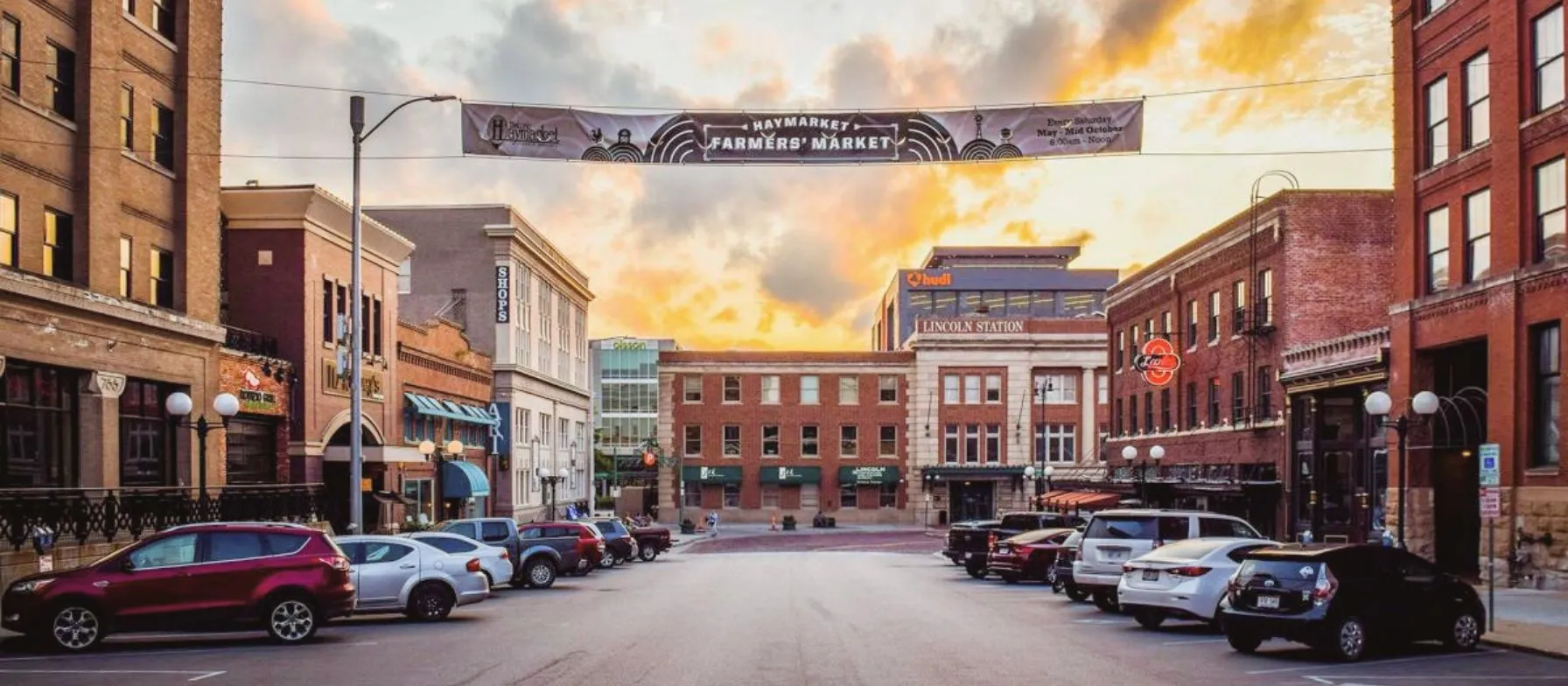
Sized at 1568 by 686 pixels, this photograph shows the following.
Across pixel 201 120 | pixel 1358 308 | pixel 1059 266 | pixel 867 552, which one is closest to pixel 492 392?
pixel 867 552

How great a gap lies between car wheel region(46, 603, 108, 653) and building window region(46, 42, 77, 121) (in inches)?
566

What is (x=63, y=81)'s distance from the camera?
30.3m

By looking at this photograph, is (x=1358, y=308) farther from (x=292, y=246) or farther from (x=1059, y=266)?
(x=1059, y=266)

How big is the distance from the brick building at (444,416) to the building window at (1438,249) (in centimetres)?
3307

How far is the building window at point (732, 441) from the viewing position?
9375cm

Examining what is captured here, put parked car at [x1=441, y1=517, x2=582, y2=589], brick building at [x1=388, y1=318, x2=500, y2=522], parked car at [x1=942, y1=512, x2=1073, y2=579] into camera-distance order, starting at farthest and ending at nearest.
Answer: brick building at [x1=388, y1=318, x2=500, y2=522]
parked car at [x1=942, y1=512, x2=1073, y2=579]
parked car at [x1=441, y1=517, x2=582, y2=589]

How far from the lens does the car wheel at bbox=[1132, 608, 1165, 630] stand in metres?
22.1

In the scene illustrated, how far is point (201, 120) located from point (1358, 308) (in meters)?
32.3

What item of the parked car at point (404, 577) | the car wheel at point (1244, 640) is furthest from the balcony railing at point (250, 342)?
the car wheel at point (1244, 640)

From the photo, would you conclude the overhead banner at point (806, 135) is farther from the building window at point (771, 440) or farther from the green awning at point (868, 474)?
the building window at point (771, 440)

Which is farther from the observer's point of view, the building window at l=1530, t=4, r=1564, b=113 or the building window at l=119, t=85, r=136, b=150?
the building window at l=119, t=85, r=136, b=150

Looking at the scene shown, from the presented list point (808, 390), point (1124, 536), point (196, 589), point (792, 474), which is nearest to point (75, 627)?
Answer: point (196, 589)

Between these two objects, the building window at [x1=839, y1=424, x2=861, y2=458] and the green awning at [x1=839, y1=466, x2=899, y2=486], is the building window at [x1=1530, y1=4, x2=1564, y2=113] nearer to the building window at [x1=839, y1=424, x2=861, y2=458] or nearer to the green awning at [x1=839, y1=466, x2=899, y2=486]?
the green awning at [x1=839, y1=466, x2=899, y2=486]

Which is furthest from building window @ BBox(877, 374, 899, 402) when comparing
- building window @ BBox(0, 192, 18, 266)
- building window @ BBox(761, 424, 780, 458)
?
building window @ BBox(0, 192, 18, 266)
